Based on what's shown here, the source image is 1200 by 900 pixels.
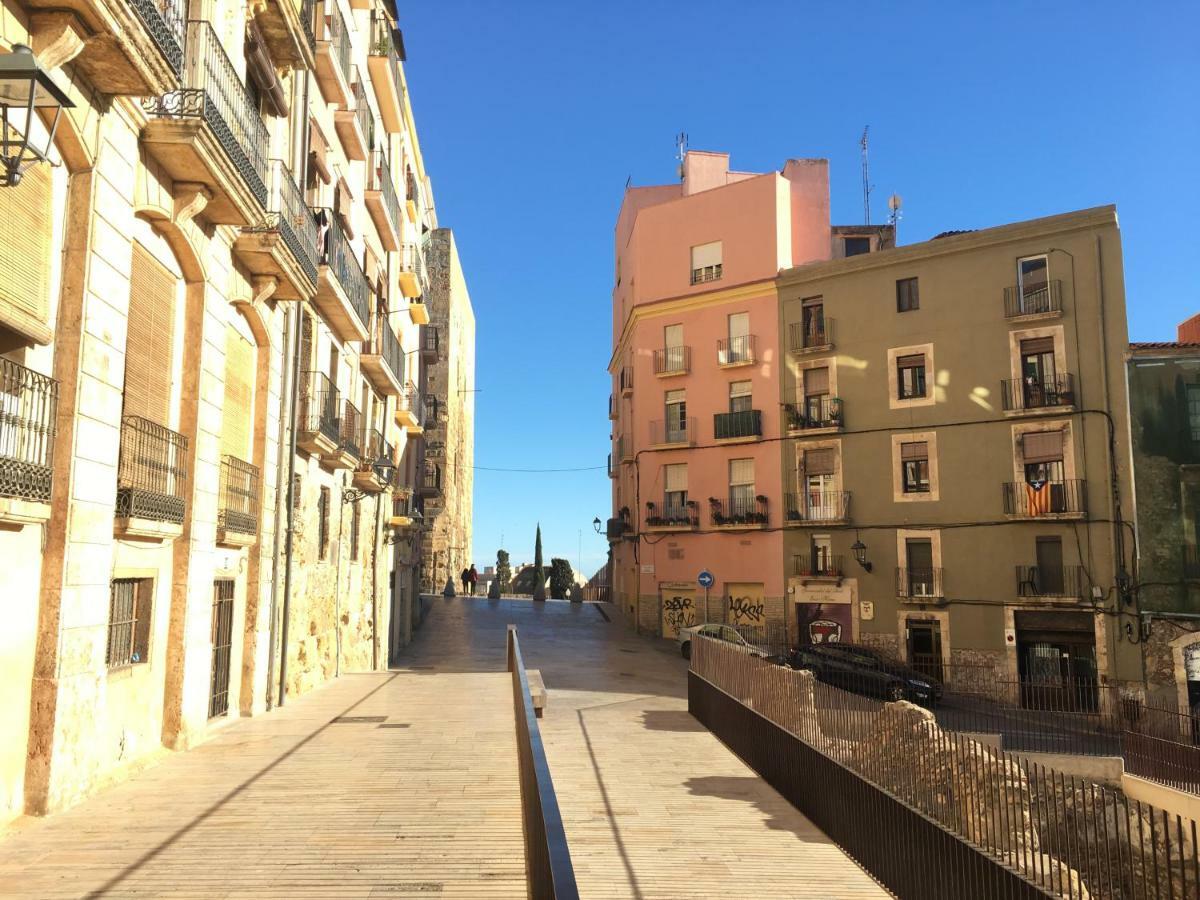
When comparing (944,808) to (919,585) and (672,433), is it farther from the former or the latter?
(672,433)

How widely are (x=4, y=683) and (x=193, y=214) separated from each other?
5.46 metres

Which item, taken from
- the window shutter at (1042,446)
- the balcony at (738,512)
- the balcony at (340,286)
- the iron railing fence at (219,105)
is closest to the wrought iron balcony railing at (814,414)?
the balcony at (738,512)

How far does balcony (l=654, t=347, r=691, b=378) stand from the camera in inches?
1407

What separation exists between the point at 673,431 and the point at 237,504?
2495 centimetres

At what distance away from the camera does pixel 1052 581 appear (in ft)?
86.1

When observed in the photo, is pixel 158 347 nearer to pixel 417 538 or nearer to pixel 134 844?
pixel 134 844

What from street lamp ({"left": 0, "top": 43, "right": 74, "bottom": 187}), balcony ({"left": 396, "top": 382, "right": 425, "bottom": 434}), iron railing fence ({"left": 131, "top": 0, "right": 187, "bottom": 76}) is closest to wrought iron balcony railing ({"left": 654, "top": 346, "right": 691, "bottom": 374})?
balcony ({"left": 396, "top": 382, "right": 425, "bottom": 434})

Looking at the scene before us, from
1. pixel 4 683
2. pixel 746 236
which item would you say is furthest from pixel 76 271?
pixel 746 236

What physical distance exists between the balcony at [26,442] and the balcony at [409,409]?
Answer: 1894 cm

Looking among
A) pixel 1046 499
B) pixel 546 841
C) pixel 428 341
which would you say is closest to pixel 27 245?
pixel 546 841

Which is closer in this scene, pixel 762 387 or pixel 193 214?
pixel 193 214

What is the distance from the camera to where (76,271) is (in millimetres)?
7723

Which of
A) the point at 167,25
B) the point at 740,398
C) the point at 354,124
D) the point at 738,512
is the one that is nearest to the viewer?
the point at 167,25

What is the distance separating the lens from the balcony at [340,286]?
54.4 feet
